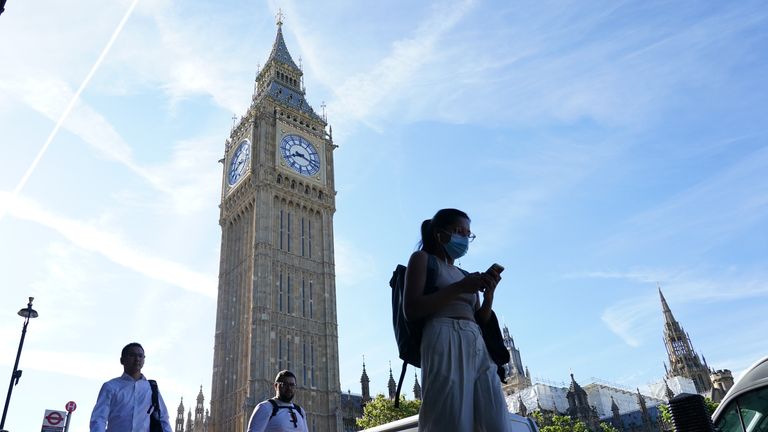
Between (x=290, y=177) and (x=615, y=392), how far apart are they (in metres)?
57.5

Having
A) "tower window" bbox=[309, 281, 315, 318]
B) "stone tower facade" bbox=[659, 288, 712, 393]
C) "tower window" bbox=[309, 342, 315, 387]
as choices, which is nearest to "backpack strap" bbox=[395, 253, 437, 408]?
"tower window" bbox=[309, 342, 315, 387]

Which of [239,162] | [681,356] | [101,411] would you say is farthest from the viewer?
[681,356]

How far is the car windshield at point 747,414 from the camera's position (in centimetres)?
806

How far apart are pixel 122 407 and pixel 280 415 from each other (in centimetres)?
174

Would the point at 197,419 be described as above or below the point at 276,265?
below

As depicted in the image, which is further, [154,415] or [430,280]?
[154,415]

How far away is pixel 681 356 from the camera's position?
84938mm

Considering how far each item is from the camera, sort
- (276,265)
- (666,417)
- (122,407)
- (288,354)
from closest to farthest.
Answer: (122,407)
(288,354)
(276,265)
(666,417)

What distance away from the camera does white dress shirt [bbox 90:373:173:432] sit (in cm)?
525

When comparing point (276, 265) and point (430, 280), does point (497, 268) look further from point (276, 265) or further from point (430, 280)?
point (276, 265)

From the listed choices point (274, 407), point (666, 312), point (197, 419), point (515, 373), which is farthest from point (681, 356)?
point (274, 407)

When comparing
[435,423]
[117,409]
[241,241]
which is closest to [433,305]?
[435,423]

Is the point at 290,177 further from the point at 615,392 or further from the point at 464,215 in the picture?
the point at 615,392

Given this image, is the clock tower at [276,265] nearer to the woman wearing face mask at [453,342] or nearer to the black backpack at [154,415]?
the black backpack at [154,415]
